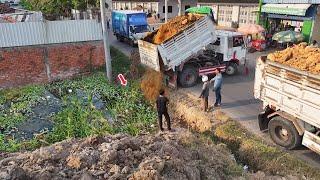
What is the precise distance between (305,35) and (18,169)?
21.9 metres

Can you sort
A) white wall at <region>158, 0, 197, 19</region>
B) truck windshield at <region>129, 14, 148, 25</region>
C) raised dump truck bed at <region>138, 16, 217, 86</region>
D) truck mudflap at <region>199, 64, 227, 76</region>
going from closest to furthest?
raised dump truck bed at <region>138, 16, 217, 86</region>
truck mudflap at <region>199, 64, 227, 76</region>
truck windshield at <region>129, 14, 148, 25</region>
white wall at <region>158, 0, 197, 19</region>

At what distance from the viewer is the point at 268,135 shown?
10.6 meters

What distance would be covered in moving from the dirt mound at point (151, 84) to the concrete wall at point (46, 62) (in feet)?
10.0

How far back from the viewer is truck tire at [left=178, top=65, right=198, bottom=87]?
15.1 m

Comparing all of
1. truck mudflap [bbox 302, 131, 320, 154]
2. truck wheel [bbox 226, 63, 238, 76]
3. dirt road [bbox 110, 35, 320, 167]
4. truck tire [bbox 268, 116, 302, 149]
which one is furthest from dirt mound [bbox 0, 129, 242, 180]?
truck wheel [bbox 226, 63, 238, 76]

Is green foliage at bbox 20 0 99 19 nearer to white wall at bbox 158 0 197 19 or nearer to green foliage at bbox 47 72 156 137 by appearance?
green foliage at bbox 47 72 156 137

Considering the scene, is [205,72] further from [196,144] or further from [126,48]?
[126,48]

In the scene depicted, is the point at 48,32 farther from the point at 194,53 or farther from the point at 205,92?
the point at 205,92

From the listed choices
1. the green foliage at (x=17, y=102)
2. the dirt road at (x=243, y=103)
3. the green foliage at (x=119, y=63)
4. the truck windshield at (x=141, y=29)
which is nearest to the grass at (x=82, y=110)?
the green foliage at (x=17, y=102)

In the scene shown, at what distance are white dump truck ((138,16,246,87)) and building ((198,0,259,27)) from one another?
14.5 metres

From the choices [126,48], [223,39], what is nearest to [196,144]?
[223,39]

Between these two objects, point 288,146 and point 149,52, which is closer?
point 288,146

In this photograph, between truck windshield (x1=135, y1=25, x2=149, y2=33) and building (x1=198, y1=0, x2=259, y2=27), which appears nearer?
truck windshield (x1=135, y1=25, x2=149, y2=33)

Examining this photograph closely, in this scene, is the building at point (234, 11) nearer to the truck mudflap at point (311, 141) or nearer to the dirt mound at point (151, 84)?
the dirt mound at point (151, 84)
